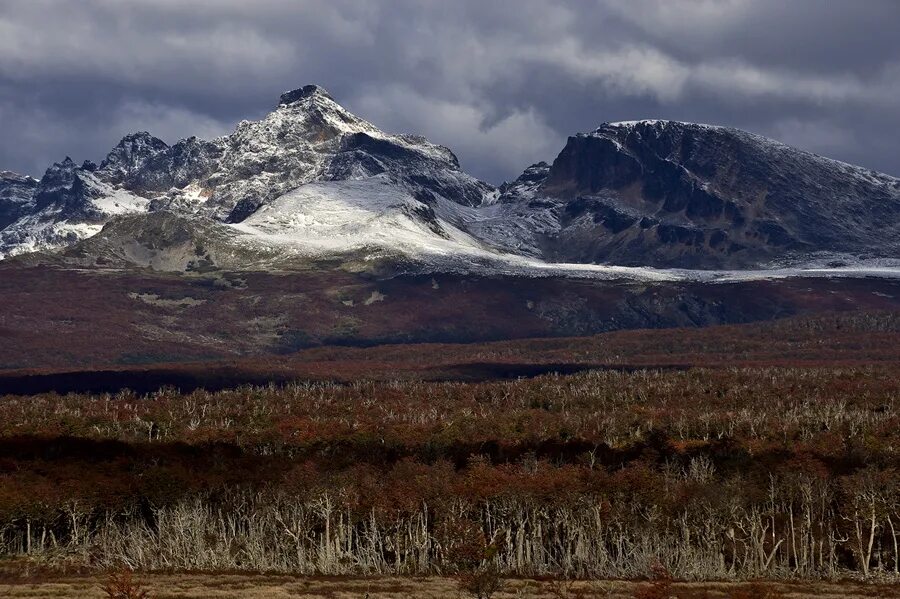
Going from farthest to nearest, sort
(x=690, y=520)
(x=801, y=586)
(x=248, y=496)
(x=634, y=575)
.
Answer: (x=248, y=496) → (x=690, y=520) → (x=634, y=575) → (x=801, y=586)

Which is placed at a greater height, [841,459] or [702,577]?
[841,459]

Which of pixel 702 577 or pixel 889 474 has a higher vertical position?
pixel 889 474

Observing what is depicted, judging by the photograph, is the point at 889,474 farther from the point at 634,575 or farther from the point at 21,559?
the point at 21,559

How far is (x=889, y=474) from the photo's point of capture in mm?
163000

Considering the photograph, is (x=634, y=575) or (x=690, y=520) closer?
(x=634, y=575)

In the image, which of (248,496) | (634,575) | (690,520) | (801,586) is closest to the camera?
(801,586)

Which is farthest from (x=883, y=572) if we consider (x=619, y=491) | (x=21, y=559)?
(x=21, y=559)

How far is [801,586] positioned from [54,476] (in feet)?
365

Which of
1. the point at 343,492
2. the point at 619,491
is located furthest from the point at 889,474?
the point at 343,492

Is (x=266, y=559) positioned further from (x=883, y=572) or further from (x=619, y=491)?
(x=883, y=572)

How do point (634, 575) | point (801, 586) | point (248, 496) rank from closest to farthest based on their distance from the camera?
point (801, 586) < point (634, 575) < point (248, 496)

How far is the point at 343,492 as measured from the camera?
531ft

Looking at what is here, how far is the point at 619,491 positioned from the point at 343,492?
124 feet

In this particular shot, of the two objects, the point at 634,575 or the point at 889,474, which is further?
the point at 889,474
